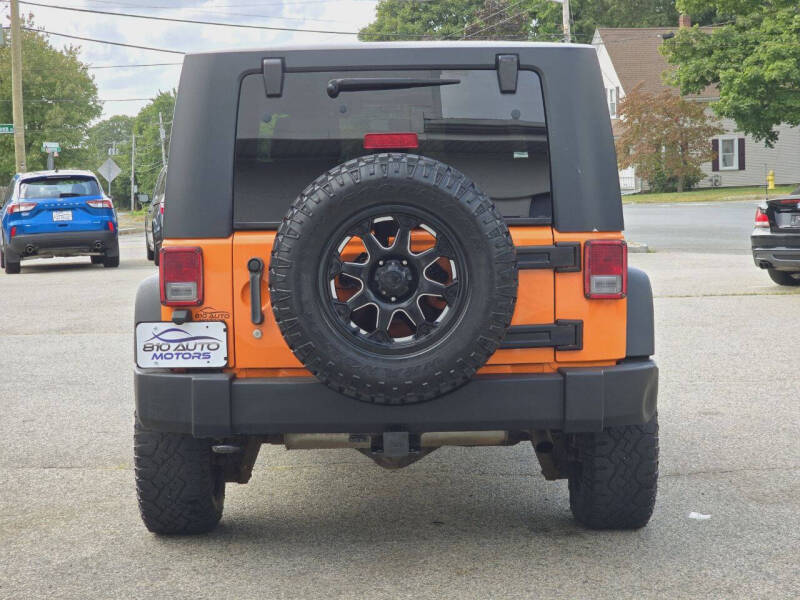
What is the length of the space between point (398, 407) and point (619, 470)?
971 mm

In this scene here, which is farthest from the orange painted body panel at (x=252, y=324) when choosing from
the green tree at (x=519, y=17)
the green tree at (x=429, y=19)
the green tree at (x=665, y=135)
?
the green tree at (x=429, y=19)

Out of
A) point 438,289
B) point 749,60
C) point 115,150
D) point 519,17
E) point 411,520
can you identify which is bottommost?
point 411,520

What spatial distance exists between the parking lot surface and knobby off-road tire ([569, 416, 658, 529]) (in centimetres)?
14

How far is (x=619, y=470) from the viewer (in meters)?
4.45

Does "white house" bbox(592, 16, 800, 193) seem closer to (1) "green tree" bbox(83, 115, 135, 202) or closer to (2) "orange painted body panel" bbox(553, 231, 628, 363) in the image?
(1) "green tree" bbox(83, 115, 135, 202)

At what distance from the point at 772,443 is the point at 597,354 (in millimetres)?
2482

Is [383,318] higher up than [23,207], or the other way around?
[23,207]

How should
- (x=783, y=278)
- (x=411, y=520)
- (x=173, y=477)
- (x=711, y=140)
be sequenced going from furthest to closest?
(x=711, y=140) < (x=783, y=278) < (x=411, y=520) < (x=173, y=477)

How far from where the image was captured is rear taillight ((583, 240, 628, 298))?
4164mm

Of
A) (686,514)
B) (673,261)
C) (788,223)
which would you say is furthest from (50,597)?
(673,261)

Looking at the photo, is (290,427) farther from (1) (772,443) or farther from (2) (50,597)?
(1) (772,443)

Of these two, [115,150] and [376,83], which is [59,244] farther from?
[115,150]

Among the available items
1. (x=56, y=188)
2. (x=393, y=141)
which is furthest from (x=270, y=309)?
(x=56, y=188)

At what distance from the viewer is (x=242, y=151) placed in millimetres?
4199
